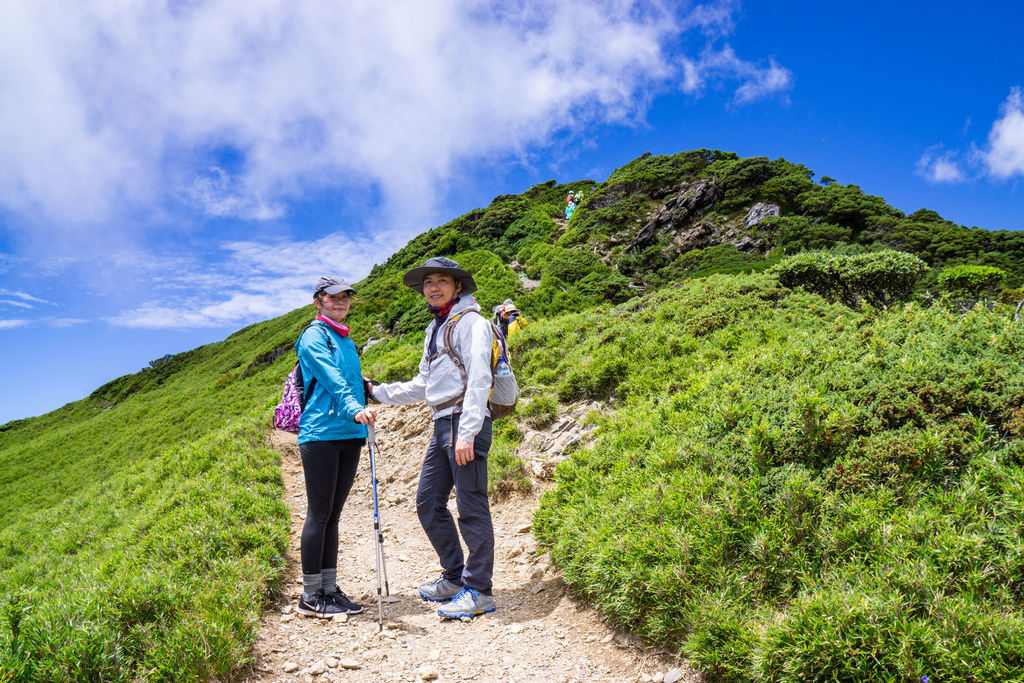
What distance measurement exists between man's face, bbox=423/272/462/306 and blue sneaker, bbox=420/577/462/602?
261cm

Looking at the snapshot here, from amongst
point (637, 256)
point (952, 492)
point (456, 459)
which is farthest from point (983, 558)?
point (637, 256)

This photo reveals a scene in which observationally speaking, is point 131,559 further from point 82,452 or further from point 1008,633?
point 82,452

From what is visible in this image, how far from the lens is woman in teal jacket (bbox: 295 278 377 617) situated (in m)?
4.43

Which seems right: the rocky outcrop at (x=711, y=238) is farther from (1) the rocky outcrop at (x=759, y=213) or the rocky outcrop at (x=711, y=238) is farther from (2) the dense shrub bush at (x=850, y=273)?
(2) the dense shrub bush at (x=850, y=273)

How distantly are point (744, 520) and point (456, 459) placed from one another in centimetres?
232

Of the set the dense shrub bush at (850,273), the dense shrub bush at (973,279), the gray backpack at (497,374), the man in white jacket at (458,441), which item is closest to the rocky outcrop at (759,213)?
the dense shrub bush at (973,279)

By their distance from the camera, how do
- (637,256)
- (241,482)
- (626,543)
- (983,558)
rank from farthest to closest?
1. (637,256)
2. (241,482)
3. (626,543)
4. (983,558)

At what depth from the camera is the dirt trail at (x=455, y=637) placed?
3699 millimetres

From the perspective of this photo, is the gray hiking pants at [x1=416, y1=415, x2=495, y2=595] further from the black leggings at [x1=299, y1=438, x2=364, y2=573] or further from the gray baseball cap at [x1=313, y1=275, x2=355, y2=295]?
the gray baseball cap at [x1=313, y1=275, x2=355, y2=295]

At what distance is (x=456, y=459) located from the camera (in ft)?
14.4

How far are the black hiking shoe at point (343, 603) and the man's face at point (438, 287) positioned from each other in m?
2.77

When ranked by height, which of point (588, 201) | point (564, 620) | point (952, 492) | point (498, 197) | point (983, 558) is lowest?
point (564, 620)

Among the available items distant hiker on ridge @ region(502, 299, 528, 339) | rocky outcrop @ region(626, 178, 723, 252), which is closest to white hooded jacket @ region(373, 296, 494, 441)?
distant hiker on ridge @ region(502, 299, 528, 339)

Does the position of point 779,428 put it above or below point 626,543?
above
